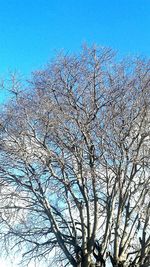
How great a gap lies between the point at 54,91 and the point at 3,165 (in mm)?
3020

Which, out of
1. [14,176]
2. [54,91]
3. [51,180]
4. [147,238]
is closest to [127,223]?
[147,238]

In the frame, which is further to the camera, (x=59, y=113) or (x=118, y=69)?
(x=118, y=69)

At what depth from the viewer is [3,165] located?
1241 centimetres

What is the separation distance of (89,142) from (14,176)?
277cm

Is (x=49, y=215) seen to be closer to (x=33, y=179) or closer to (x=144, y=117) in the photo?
(x=33, y=179)

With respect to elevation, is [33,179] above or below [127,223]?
above

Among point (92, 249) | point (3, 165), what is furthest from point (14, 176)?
point (92, 249)

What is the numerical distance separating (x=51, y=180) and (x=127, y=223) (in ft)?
9.98

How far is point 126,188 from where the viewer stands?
1228 cm

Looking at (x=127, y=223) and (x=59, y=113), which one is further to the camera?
(x=127, y=223)

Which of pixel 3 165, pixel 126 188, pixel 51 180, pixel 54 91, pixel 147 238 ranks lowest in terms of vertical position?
pixel 147 238

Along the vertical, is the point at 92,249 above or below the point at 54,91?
below

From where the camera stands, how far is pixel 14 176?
40.6ft

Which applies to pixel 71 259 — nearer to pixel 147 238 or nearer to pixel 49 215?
pixel 49 215
